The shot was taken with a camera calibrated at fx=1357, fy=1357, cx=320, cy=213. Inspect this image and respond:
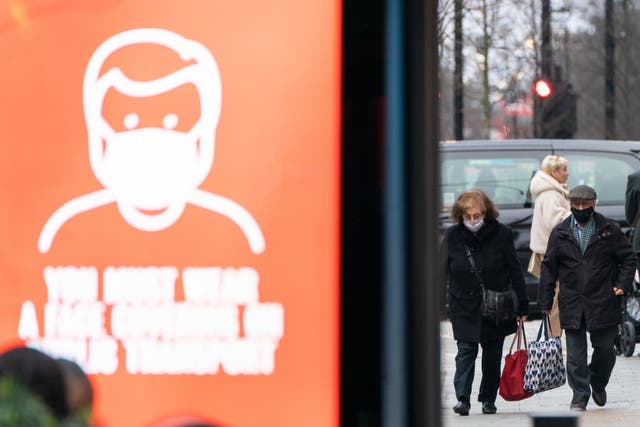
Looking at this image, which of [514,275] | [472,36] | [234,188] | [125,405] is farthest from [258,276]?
[472,36]

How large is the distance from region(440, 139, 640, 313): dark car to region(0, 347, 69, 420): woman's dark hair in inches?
489

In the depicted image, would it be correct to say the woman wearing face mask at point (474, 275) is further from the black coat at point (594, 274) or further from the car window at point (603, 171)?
the car window at point (603, 171)

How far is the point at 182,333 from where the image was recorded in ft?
10.8

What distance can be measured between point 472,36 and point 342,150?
70.2 feet

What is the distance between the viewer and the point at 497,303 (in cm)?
947

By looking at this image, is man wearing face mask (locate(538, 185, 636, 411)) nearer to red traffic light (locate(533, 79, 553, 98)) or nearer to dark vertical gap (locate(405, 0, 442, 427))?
dark vertical gap (locate(405, 0, 442, 427))

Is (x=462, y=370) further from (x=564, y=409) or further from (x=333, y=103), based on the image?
(x=333, y=103)

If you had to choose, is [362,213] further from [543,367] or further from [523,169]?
[523,169]

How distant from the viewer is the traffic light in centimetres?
2376

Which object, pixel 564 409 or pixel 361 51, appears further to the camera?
pixel 564 409

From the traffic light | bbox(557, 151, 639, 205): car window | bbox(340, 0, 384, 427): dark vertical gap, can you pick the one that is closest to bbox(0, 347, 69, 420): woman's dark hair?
bbox(340, 0, 384, 427): dark vertical gap

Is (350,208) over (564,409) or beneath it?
over

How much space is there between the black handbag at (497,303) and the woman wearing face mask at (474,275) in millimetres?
28

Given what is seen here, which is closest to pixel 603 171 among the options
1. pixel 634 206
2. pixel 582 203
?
pixel 634 206
